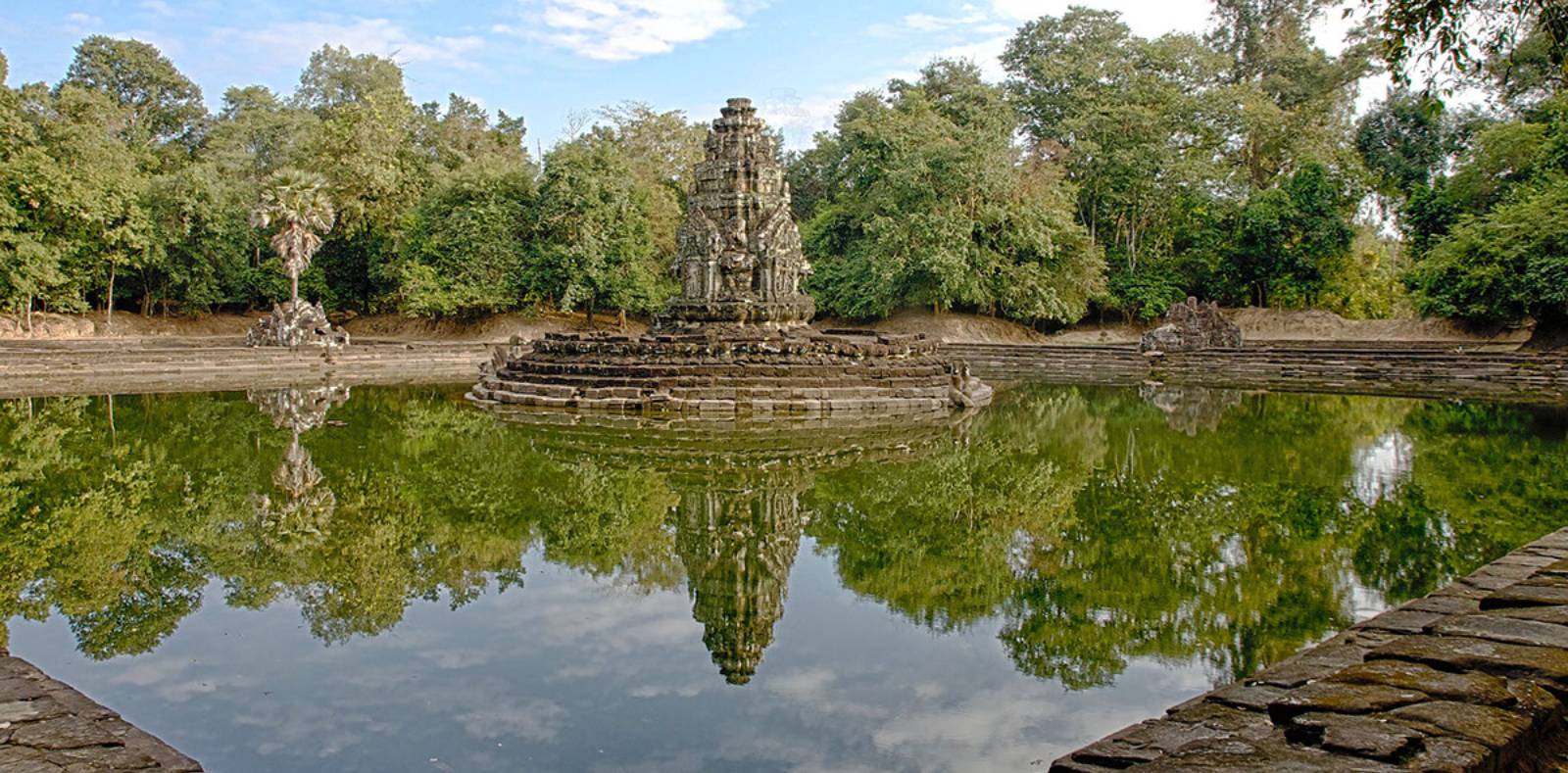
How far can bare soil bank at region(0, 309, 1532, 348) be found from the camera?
3120 centimetres

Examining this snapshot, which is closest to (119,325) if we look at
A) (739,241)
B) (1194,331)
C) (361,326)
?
(361,326)

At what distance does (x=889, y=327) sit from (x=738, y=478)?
26.2m

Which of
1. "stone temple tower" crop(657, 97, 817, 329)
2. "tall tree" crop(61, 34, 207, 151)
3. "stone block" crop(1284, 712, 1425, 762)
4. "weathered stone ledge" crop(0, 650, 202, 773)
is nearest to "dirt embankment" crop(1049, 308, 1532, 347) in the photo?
"stone temple tower" crop(657, 97, 817, 329)

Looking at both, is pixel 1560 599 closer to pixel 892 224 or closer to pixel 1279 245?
pixel 892 224

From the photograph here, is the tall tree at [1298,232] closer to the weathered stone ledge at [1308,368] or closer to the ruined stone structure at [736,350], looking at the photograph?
the weathered stone ledge at [1308,368]

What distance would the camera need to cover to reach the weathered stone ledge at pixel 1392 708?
305 cm

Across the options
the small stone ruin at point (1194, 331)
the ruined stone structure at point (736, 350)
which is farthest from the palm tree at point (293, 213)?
the small stone ruin at point (1194, 331)

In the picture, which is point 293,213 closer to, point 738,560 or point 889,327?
point 889,327

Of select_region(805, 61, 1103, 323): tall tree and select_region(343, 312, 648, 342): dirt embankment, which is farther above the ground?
select_region(805, 61, 1103, 323): tall tree

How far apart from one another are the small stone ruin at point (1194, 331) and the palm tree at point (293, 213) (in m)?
23.4

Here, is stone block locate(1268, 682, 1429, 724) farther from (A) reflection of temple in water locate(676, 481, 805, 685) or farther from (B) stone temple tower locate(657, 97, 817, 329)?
(B) stone temple tower locate(657, 97, 817, 329)

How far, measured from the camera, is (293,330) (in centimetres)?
2786

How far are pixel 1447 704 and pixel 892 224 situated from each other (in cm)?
3089

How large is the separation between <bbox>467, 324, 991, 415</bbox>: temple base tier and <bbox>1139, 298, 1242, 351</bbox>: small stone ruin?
12.3 m
